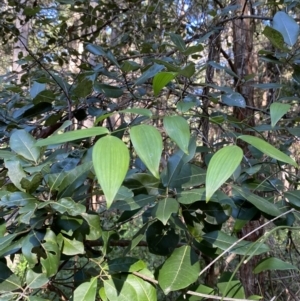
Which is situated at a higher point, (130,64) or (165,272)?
(130,64)

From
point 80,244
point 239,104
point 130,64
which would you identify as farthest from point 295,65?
point 80,244

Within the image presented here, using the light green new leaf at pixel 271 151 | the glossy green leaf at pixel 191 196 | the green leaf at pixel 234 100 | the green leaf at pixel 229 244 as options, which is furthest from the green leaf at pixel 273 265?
the green leaf at pixel 234 100

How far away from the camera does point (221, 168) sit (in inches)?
15.0

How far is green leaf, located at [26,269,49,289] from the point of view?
582 millimetres

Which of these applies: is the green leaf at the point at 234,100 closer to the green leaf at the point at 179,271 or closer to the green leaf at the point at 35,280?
the green leaf at the point at 179,271

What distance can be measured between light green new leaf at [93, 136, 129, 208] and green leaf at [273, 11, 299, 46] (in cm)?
61

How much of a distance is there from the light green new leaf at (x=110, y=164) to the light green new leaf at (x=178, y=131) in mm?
80

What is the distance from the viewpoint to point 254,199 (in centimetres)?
64

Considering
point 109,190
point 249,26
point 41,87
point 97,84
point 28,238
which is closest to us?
point 109,190

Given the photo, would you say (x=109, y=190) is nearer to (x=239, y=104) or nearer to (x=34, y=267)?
(x=34, y=267)

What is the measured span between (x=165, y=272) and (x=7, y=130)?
2.10 feet

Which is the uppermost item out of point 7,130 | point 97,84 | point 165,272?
point 97,84

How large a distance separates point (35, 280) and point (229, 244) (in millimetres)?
319

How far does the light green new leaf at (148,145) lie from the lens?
368mm
